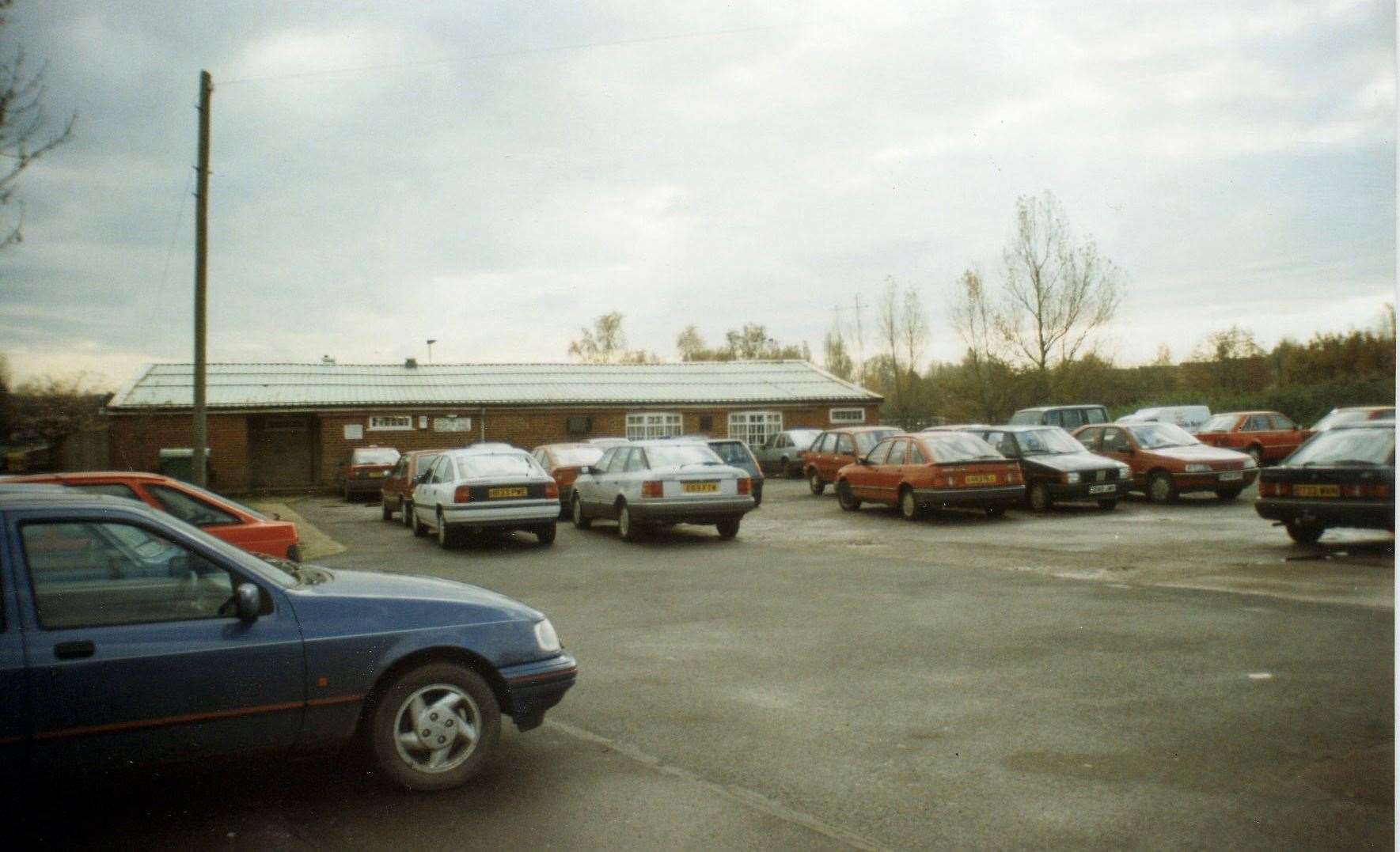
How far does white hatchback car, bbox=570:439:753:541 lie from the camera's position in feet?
47.8

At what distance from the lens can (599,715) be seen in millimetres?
5730

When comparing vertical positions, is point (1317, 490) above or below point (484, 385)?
below

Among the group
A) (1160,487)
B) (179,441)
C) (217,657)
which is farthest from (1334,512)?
(179,441)

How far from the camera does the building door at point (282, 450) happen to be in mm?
34188

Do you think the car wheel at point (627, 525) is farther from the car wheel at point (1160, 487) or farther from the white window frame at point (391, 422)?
the white window frame at point (391, 422)

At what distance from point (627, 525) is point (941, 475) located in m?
5.36

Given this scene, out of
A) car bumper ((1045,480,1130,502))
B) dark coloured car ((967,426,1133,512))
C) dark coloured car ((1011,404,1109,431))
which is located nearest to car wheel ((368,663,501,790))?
dark coloured car ((967,426,1133,512))

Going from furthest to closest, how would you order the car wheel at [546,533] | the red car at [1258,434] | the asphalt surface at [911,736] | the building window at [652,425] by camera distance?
the building window at [652,425] → the red car at [1258,434] → the car wheel at [546,533] → the asphalt surface at [911,736]

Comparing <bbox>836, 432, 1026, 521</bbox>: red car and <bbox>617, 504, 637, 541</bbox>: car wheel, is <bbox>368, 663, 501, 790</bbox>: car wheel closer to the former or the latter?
<bbox>617, 504, 637, 541</bbox>: car wheel

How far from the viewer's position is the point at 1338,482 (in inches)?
424

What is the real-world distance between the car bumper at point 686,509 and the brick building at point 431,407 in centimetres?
2207

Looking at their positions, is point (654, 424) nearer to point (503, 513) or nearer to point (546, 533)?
point (546, 533)

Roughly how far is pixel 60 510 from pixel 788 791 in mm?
3350

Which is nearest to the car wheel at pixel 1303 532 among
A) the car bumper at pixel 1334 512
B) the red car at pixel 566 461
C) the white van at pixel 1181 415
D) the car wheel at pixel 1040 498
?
the car bumper at pixel 1334 512
